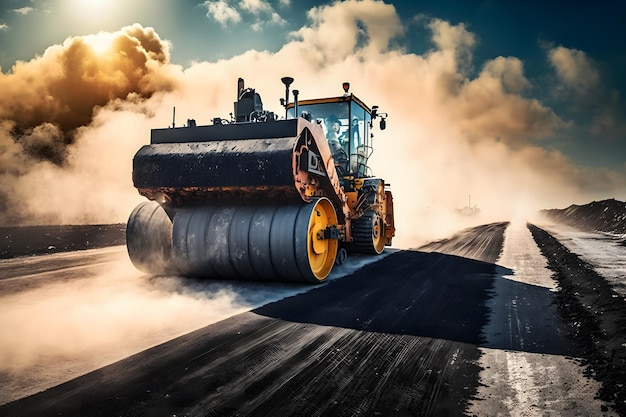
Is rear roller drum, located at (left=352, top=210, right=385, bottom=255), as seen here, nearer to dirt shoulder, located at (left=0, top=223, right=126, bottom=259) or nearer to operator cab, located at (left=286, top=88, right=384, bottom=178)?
operator cab, located at (left=286, top=88, right=384, bottom=178)

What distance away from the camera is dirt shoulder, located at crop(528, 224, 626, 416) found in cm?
307

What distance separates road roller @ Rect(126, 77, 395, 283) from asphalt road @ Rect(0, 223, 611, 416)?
3.86 ft

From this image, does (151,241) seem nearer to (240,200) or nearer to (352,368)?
(240,200)

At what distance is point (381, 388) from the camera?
3.04 metres

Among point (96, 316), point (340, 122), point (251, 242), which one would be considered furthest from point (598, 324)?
point (340, 122)

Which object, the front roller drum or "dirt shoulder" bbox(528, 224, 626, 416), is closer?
"dirt shoulder" bbox(528, 224, 626, 416)

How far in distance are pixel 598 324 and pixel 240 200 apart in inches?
206

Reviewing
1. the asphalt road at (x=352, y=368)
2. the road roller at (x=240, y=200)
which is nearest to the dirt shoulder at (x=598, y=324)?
the asphalt road at (x=352, y=368)

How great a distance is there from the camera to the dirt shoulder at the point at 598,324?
3072 mm

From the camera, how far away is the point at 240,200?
7105 mm

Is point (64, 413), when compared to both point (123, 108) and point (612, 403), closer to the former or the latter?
point (612, 403)

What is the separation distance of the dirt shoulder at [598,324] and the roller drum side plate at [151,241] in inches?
237

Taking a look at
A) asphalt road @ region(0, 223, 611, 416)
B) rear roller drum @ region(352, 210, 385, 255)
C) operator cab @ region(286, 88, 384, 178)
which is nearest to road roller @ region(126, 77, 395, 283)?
asphalt road @ region(0, 223, 611, 416)

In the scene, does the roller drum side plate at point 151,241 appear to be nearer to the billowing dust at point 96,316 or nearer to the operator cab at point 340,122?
the billowing dust at point 96,316
